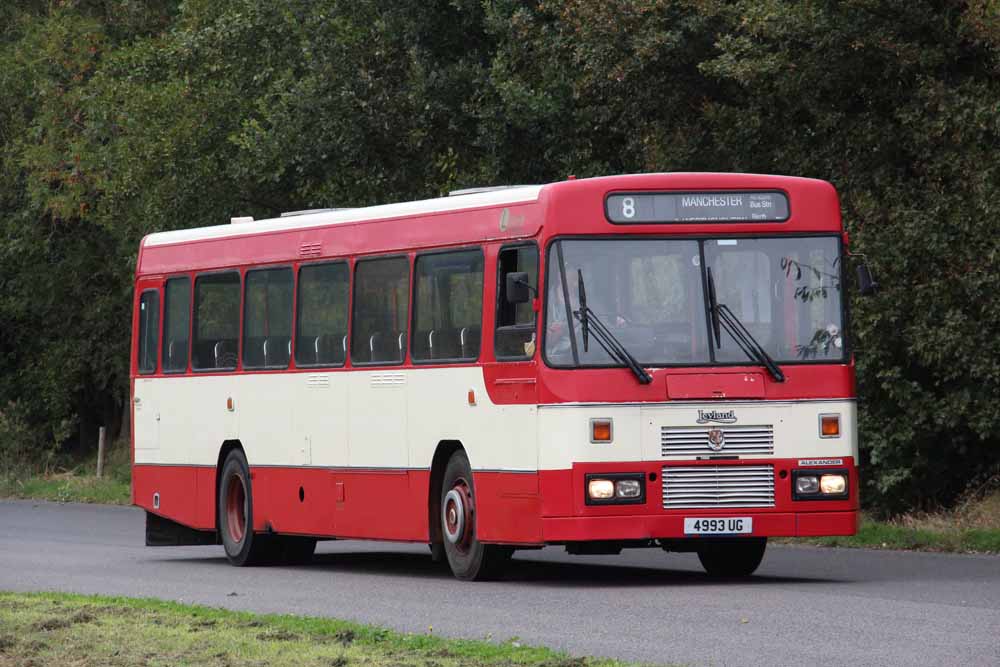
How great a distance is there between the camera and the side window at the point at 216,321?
22297mm

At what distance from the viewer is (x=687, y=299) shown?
17.1m

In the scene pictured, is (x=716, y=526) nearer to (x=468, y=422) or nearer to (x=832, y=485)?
(x=832, y=485)

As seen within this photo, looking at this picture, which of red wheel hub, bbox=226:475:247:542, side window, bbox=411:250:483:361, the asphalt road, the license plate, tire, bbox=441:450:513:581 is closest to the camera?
the asphalt road

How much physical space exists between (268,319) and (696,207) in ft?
18.7

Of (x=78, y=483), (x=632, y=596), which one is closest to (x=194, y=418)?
(x=632, y=596)

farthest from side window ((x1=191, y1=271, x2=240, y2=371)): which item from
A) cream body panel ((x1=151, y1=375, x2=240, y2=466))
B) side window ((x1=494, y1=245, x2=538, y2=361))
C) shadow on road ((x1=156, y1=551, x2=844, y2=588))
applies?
side window ((x1=494, y1=245, x2=538, y2=361))

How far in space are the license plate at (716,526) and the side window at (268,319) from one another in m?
5.74

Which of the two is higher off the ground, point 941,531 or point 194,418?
point 194,418

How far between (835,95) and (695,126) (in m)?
2.16

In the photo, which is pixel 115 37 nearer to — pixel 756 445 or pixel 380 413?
pixel 380 413

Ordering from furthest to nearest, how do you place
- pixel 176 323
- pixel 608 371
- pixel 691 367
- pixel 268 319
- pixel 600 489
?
pixel 176 323 → pixel 268 319 → pixel 691 367 → pixel 608 371 → pixel 600 489

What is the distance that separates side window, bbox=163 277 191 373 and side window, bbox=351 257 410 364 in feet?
12.6

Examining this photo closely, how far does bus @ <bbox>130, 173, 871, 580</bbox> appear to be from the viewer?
55.2ft

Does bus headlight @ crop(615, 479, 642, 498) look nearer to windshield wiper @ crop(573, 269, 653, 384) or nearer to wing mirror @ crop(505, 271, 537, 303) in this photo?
windshield wiper @ crop(573, 269, 653, 384)
